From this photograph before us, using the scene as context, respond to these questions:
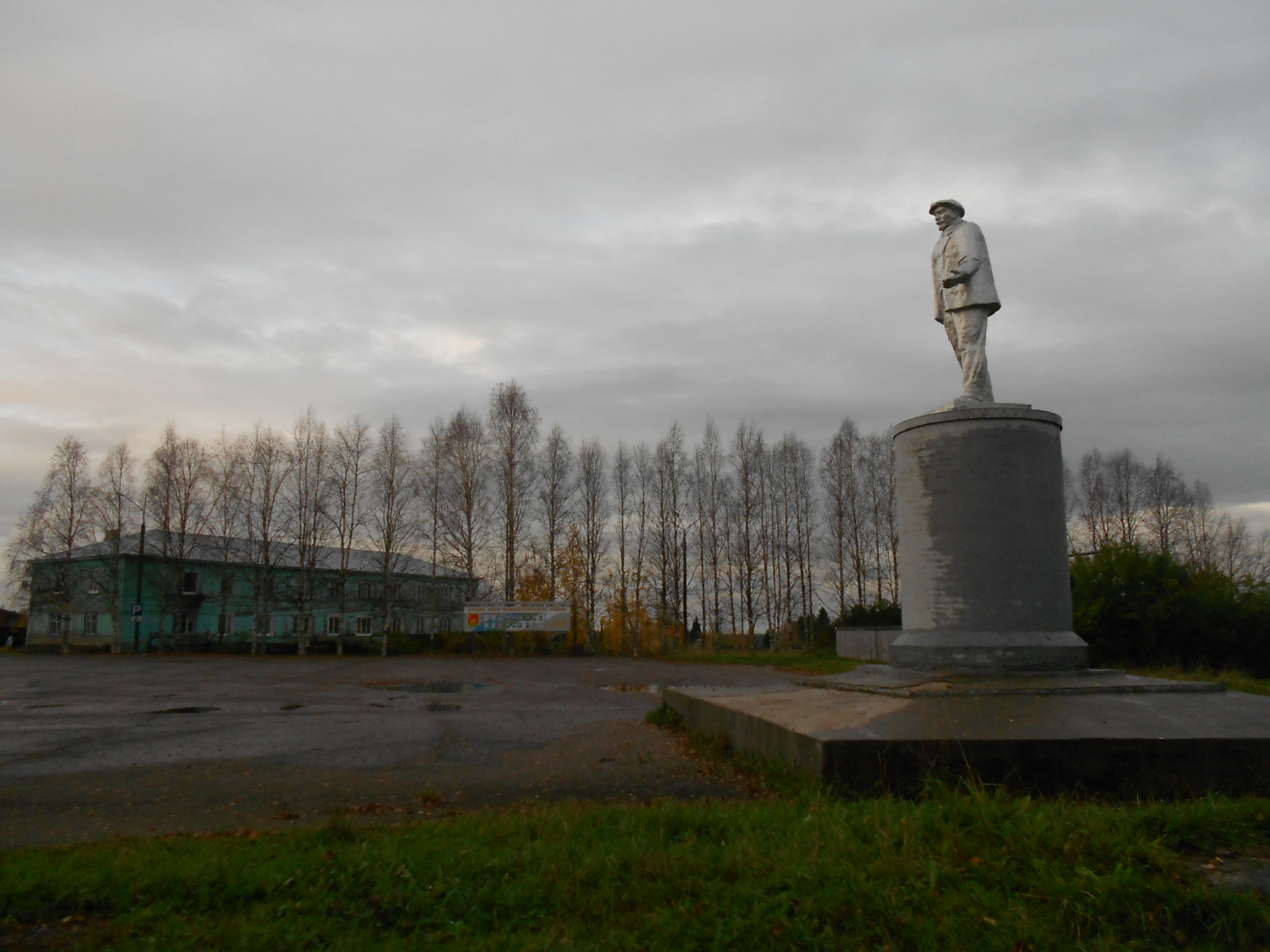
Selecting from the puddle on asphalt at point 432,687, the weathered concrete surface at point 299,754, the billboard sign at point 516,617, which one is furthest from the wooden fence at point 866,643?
the billboard sign at point 516,617

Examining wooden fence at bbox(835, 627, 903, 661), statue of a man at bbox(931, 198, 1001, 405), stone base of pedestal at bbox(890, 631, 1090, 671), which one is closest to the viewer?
stone base of pedestal at bbox(890, 631, 1090, 671)

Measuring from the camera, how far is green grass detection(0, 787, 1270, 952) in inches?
140

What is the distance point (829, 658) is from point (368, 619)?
113 ft

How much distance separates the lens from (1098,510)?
5028 centimetres

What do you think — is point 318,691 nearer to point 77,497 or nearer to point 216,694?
point 216,694

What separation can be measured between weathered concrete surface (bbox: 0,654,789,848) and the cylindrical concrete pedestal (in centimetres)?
288

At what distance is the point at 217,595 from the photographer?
50.4m

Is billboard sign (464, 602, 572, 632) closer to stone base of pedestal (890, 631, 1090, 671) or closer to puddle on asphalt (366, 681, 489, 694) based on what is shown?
puddle on asphalt (366, 681, 489, 694)

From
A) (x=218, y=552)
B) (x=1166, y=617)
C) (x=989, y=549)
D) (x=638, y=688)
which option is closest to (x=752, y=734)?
(x=989, y=549)

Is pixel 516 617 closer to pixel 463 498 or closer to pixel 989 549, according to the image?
pixel 463 498

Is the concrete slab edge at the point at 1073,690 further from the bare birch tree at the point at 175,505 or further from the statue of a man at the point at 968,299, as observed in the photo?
the bare birch tree at the point at 175,505

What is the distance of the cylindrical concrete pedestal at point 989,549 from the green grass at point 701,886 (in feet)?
10.6

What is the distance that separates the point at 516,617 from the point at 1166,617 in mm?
27405

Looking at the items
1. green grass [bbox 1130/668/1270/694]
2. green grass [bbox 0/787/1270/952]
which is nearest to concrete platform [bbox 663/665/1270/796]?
green grass [bbox 0/787/1270/952]
